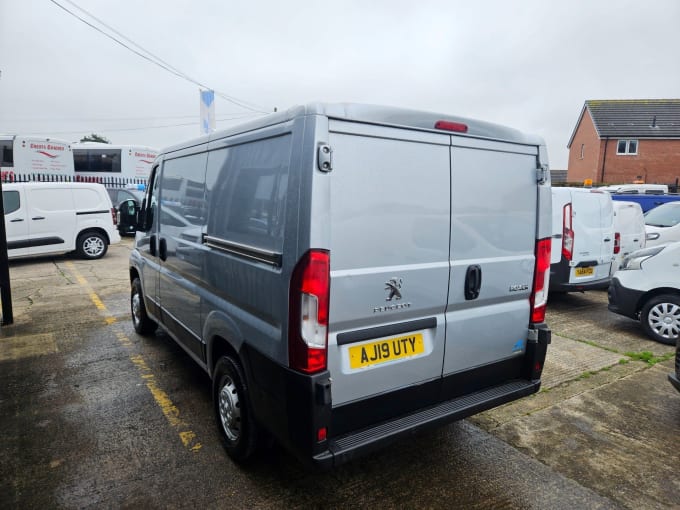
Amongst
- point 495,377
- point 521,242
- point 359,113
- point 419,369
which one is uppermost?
point 359,113

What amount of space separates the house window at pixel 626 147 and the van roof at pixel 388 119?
117 ft

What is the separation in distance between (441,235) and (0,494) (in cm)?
299

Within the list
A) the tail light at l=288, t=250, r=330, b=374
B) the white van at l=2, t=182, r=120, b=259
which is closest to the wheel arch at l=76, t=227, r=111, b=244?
the white van at l=2, t=182, r=120, b=259

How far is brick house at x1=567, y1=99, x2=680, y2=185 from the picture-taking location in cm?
3159

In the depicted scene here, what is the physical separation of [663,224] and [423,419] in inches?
412

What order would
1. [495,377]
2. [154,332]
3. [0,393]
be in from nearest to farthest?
[495,377] < [0,393] < [154,332]

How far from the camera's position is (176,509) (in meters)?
2.54

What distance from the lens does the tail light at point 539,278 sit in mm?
3121

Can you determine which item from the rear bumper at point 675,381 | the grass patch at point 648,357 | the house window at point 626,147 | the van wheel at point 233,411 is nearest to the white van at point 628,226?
the grass patch at point 648,357

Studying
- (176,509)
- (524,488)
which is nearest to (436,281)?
(524,488)

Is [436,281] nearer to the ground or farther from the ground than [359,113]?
nearer to the ground

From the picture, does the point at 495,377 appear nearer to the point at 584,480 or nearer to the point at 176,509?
the point at 584,480

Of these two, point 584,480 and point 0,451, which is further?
point 0,451

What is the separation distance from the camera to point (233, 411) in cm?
293
